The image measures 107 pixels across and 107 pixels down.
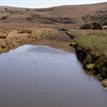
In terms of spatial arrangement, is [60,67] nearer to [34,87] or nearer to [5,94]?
[34,87]

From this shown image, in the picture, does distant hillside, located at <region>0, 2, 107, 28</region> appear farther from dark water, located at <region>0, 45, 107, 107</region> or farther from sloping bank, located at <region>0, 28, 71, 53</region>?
dark water, located at <region>0, 45, 107, 107</region>

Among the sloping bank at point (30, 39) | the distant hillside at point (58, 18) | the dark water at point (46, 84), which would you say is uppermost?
the dark water at point (46, 84)

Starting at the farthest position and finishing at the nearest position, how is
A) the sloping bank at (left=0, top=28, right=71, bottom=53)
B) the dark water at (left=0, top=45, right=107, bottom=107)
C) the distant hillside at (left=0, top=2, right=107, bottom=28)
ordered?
Result: the distant hillside at (left=0, top=2, right=107, bottom=28)
the sloping bank at (left=0, top=28, right=71, bottom=53)
the dark water at (left=0, top=45, right=107, bottom=107)

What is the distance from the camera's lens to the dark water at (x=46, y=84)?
16969mm

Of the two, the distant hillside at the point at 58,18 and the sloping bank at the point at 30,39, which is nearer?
the sloping bank at the point at 30,39

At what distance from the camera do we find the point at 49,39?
5222cm

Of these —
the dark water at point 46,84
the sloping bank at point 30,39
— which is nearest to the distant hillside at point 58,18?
the sloping bank at point 30,39

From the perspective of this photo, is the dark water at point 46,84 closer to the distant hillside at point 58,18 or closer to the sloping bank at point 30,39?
the sloping bank at point 30,39

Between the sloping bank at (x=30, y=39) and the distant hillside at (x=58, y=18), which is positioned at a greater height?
the sloping bank at (x=30, y=39)

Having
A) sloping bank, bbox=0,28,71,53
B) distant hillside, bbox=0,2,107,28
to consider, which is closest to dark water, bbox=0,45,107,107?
sloping bank, bbox=0,28,71,53

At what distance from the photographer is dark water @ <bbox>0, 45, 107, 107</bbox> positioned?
16969mm

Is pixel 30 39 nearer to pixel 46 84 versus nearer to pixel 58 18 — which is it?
pixel 46 84

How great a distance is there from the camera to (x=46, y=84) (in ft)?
68.4

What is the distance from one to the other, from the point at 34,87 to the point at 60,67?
7.22 m
